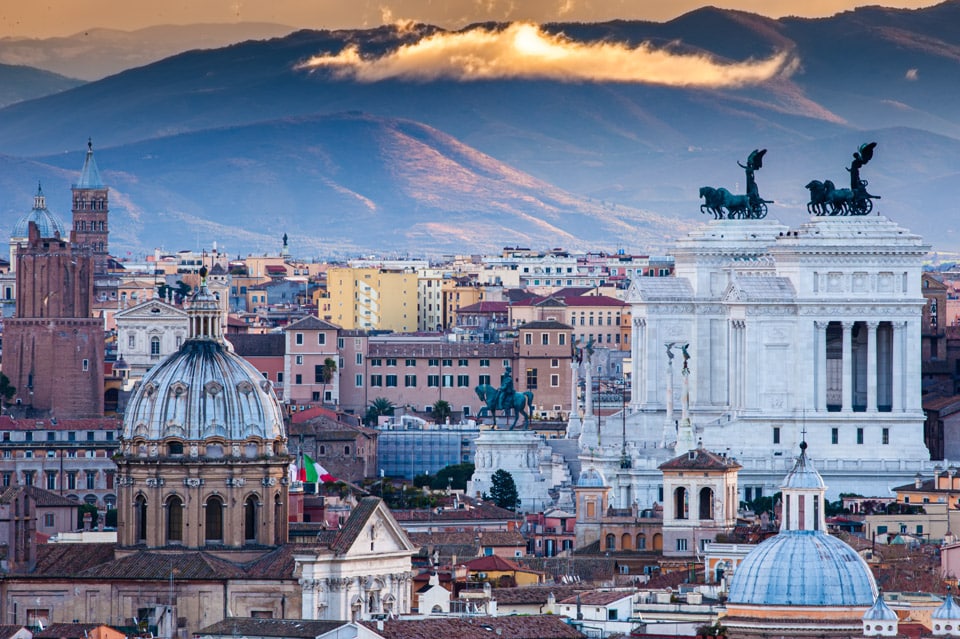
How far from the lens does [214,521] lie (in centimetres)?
8200

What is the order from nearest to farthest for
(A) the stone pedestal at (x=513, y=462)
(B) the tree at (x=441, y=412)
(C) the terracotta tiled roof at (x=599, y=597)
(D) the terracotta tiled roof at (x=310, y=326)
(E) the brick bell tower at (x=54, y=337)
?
(C) the terracotta tiled roof at (x=599, y=597) < (A) the stone pedestal at (x=513, y=462) < (E) the brick bell tower at (x=54, y=337) < (B) the tree at (x=441, y=412) < (D) the terracotta tiled roof at (x=310, y=326)

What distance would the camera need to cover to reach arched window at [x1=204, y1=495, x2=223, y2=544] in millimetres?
81875

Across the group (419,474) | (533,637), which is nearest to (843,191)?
(419,474)

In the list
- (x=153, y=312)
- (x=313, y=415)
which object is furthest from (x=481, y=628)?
(x=153, y=312)

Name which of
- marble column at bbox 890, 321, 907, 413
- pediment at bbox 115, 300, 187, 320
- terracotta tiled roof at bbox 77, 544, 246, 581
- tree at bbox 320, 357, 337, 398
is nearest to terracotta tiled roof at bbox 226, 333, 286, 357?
tree at bbox 320, 357, 337, 398

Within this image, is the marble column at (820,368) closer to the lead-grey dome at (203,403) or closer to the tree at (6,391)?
the lead-grey dome at (203,403)

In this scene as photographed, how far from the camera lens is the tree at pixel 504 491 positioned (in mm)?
129000

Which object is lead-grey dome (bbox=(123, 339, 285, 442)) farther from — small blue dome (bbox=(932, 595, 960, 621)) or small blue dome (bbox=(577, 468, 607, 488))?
small blue dome (bbox=(577, 468, 607, 488))

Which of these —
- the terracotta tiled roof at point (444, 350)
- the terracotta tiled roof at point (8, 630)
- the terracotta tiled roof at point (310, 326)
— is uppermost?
the terracotta tiled roof at point (310, 326)

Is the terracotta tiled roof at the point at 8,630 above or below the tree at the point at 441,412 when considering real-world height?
below

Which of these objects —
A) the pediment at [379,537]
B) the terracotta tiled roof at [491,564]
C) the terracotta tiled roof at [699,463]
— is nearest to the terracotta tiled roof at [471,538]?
the terracotta tiled roof at [699,463]

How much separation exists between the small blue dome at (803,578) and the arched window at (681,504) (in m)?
35.5

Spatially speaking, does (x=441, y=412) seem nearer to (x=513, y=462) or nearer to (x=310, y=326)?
(x=310, y=326)

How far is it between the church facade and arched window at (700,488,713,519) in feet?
70.6
